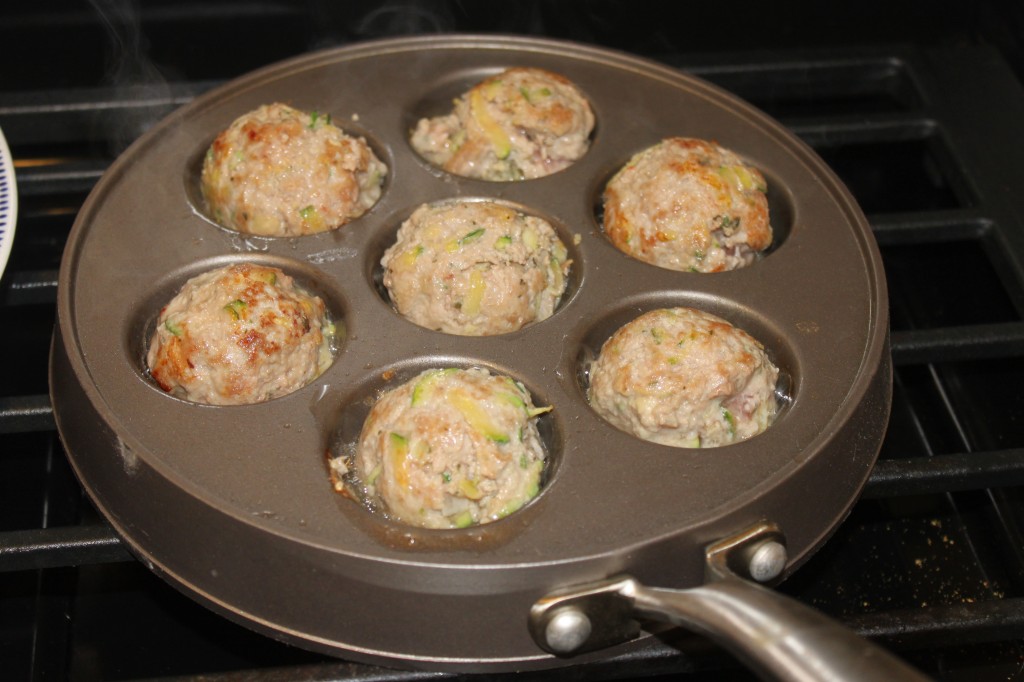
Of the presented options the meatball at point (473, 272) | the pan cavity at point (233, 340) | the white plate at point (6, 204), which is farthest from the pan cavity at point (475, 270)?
the white plate at point (6, 204)

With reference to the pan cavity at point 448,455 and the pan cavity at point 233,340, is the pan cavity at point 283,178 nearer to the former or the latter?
the pan cavity at point 233,340

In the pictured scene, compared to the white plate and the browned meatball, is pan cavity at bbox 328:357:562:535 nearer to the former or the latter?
the browned meatball

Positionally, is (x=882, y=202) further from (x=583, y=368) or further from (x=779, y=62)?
(x=583, y=368)

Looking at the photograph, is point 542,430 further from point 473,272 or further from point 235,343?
point 235,343

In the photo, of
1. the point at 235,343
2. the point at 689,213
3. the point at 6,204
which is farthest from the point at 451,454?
the point at 6,204

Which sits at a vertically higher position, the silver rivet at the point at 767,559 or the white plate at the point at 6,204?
the silver rivet at the point at 767,559

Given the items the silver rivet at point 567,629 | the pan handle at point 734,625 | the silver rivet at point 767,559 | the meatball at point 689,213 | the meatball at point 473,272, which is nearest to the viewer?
the pan handle at point 734,625
